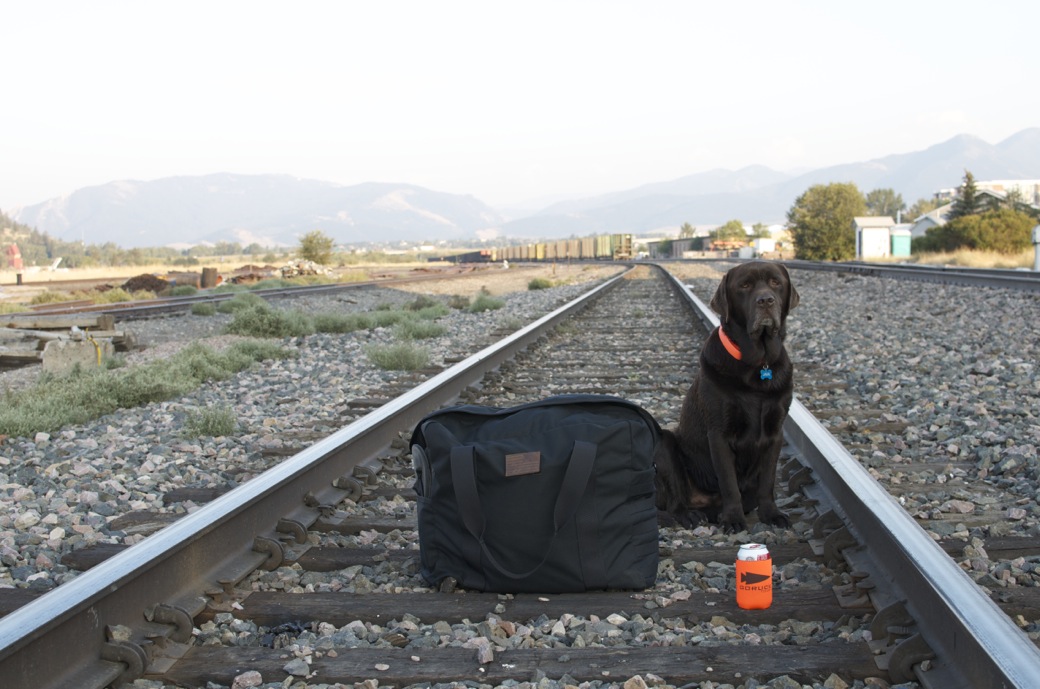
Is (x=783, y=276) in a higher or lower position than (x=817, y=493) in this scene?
higher

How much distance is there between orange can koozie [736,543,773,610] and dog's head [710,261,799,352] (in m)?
1.12

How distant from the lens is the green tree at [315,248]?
50.8 m

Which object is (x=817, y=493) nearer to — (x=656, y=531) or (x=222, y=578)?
(x=656, y=531)

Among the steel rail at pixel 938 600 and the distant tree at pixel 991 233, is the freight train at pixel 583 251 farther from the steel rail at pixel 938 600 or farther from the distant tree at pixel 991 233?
the steel rail at pixel 938 600

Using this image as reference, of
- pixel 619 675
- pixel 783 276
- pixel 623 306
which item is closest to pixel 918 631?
pixel 619 675

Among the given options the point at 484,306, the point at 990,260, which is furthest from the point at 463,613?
the point at 990,260

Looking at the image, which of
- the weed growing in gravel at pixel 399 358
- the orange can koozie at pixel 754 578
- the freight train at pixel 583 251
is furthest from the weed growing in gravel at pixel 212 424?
the freight train at pixel 583 251

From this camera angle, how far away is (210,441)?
5656 mm

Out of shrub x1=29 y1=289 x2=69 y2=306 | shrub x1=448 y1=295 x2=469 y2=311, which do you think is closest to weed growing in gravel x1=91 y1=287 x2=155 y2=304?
shrub x1=29 y1=289 x2=69 y2=306

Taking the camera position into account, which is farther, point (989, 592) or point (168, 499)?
point (168, 499)

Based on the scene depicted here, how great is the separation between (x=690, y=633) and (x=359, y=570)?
1216 mm

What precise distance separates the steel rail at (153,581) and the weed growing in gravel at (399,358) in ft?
13.6

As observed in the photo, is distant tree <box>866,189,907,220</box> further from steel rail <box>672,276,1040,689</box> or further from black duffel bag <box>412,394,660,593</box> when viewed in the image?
black duffel bag <box>412,394,660,593</box>

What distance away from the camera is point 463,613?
295 centimetres
